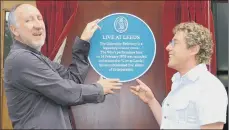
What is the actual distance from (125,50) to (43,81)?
1041 mm

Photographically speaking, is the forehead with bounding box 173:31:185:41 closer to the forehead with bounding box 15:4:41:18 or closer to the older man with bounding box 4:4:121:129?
the older man with bounding box 4:4:121:129

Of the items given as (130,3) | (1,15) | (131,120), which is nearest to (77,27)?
(130,3)

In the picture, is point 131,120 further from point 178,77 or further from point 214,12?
point 178,77

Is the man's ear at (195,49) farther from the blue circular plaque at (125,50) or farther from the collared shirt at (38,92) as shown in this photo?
the blue circular plaque at (125,50)

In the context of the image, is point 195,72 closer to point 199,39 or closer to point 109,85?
point 199,39

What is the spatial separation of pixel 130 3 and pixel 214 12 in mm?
714

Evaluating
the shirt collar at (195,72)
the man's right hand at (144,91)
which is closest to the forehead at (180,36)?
the shirt collar at (195,72)

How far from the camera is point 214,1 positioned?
2975 mm

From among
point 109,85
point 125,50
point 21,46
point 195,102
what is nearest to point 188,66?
point 195,102

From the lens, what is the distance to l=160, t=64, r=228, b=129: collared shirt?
1.22 metres

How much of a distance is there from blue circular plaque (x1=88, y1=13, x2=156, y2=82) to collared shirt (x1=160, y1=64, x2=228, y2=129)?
0.72 m

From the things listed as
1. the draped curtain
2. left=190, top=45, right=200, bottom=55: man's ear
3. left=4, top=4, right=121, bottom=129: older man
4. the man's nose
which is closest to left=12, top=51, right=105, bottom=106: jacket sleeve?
left=4, top=4, right=121, bottom=129: older man

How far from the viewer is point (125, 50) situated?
2.36 meters

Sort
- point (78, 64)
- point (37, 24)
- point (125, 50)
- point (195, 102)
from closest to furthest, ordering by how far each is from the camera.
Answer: point (195, 102) < point (37, 24) < point (78, 64) < point (125, 50)
